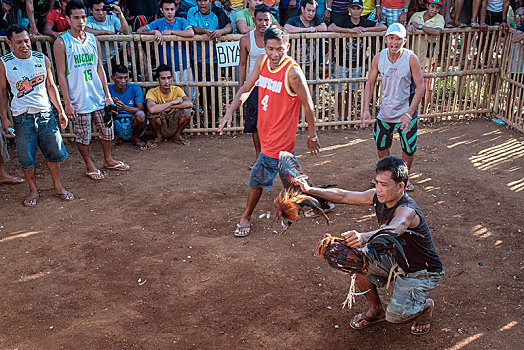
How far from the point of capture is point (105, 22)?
28.2ft

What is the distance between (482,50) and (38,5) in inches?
289

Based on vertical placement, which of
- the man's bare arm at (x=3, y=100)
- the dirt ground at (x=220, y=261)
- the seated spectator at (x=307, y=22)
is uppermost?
the seated spectator at (x=307, y=22)

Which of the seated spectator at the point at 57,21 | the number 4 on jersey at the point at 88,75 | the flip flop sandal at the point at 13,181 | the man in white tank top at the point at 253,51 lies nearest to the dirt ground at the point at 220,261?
the flip flop sandal at the point at 13,181

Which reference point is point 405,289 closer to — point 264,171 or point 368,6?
point 264,171

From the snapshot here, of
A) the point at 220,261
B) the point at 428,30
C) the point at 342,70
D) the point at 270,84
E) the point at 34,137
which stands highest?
the point at 428,30

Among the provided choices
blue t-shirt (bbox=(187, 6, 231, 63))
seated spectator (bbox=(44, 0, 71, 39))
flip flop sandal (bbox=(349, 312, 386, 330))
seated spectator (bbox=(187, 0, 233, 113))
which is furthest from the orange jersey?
seated spectator (bbox=(44, 0, 71, 39))

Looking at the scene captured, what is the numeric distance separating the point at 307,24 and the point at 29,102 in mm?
4548

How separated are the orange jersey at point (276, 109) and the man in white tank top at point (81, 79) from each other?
2.65m

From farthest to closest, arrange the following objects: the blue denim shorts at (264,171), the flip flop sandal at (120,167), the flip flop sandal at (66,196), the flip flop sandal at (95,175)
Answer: the flip flop sandal at (120,167) → the flip flop sandal at (95,175) → the flip flop sandal at (66,196) → the blue denim shorts at (264,171)

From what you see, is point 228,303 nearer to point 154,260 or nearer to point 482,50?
point 154,260

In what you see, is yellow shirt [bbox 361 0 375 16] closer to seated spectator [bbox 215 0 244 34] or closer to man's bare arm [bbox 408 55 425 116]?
seated spectator [bbox 215 0 244 34]

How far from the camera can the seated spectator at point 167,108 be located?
8484 millimetres

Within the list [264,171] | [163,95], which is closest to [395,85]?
[264,171]

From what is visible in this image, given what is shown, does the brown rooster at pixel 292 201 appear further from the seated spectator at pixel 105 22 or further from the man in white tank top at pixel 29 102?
the seated spectator at pixel 105 22
